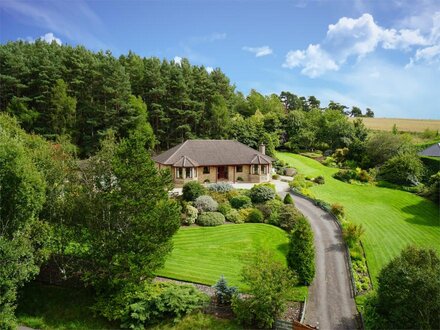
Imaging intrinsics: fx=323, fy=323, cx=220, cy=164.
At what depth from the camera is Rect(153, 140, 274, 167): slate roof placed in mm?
38634

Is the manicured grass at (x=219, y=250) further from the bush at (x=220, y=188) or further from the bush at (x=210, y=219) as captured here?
the bush at (x=220, y=188)

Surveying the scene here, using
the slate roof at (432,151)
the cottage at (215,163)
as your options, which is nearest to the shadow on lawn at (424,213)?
the slate roof at (432,151)

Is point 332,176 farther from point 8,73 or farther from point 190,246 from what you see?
point 8,73

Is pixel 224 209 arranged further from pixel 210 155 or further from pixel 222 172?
pixel 210 155

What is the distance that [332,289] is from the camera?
2020 cm

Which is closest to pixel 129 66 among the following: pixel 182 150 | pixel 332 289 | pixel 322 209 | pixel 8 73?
pixel 8 73

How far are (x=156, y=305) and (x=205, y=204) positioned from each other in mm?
13005

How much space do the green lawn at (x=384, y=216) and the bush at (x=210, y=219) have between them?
11.9 metres

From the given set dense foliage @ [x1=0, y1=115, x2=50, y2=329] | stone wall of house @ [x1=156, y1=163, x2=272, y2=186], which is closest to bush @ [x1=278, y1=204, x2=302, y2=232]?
stone wall of house @ [x1=156, y1=163, x2=272, y2=186]

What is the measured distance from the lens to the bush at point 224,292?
18.7 metres

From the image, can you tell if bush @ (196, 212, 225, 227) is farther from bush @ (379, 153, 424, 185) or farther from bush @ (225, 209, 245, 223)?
bush @ (379, 153, 424, 185)

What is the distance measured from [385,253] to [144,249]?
1817 cm

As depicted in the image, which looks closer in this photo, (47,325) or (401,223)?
(47,325)

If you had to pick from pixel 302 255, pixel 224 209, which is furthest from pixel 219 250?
pixel 302 255
